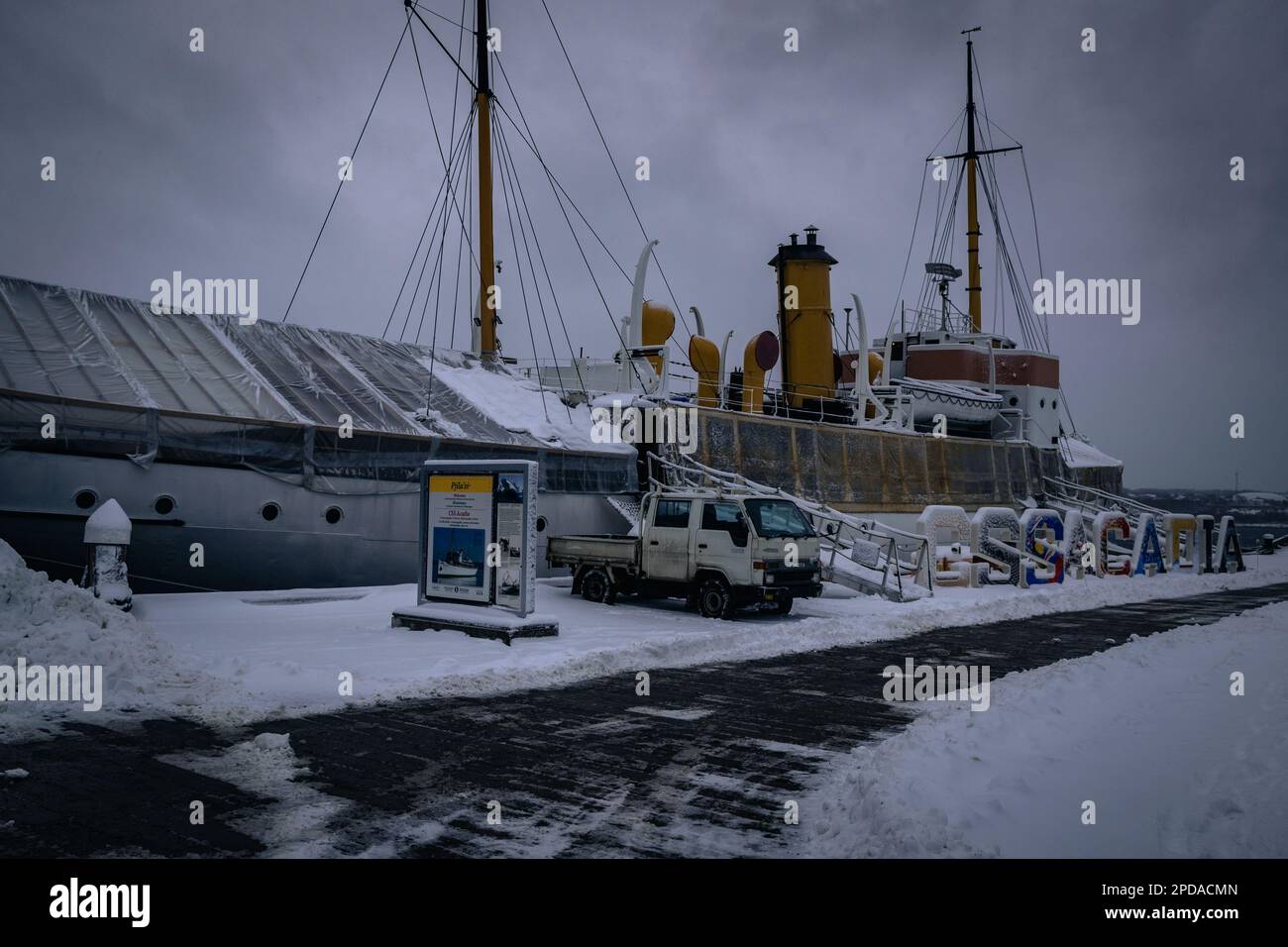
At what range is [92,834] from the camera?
18.2 feet

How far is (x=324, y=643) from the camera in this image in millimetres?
12688

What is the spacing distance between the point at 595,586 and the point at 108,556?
8951mm

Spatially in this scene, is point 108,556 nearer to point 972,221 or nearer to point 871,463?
point 871,463

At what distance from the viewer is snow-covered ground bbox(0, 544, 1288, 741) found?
9430 millimetres

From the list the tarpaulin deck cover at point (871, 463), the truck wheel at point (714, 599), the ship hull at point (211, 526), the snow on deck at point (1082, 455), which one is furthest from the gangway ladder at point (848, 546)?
the snow on deck at point (1082, 455)

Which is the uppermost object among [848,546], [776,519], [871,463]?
[871,463]

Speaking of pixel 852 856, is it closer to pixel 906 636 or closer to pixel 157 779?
pixel 157 779

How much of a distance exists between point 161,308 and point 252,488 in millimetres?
6731

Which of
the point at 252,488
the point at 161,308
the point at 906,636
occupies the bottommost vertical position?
the point at 906,636
